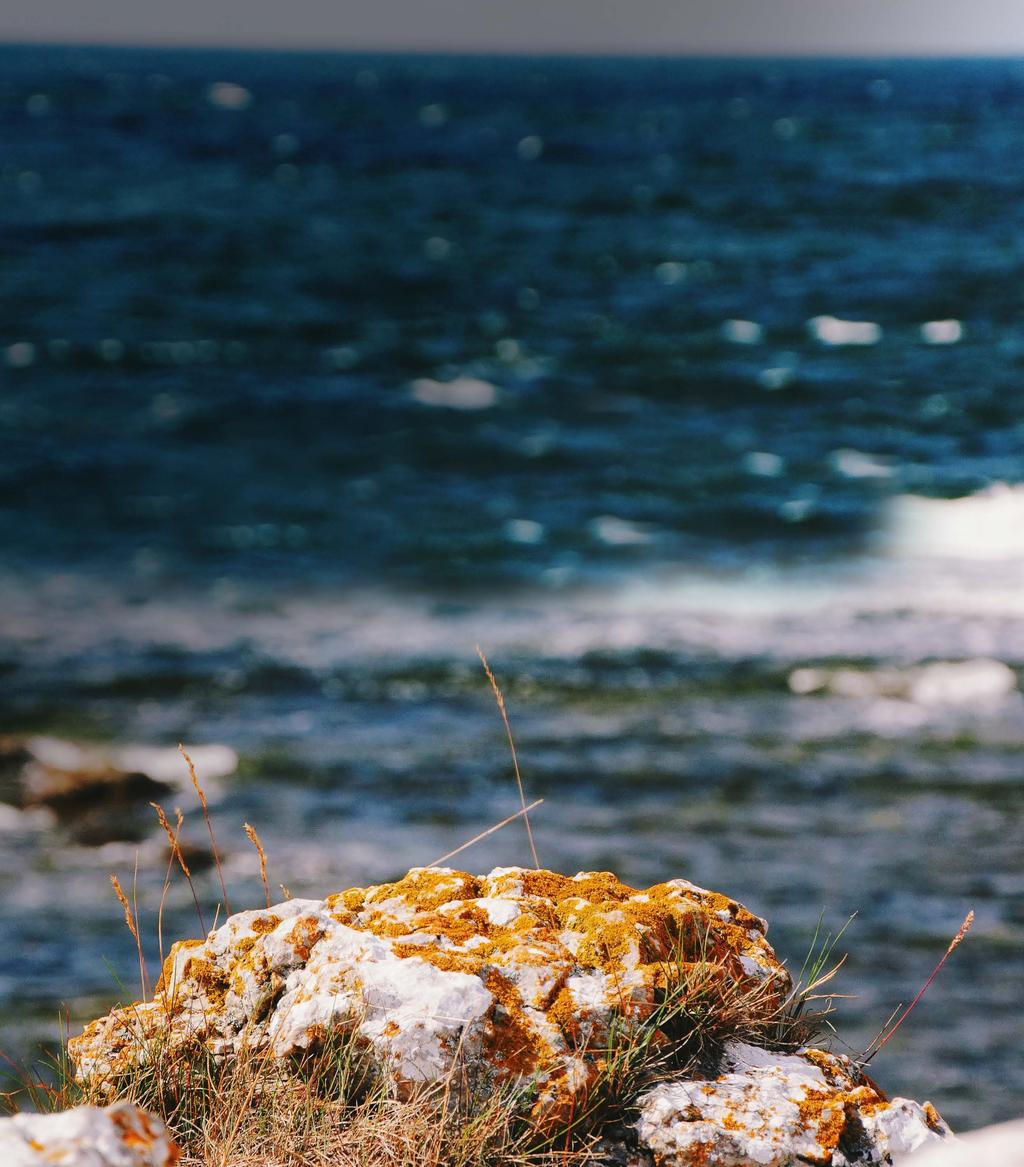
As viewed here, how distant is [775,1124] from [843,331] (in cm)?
2463

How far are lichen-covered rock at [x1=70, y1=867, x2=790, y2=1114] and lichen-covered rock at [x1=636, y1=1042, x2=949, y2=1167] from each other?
0.17m

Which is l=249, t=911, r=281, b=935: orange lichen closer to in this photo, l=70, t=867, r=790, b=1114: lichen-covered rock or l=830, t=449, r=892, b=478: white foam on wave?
l=70, t=867, r=790, b=1114: lichen-covered rock

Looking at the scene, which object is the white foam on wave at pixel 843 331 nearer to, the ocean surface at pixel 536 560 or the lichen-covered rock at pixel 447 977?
the ocean surface at pixel 536 560

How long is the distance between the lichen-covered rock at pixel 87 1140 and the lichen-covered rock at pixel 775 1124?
983mm

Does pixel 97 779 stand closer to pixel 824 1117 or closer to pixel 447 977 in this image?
pixel 447 977

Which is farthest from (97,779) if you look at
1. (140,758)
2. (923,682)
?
(923,682)

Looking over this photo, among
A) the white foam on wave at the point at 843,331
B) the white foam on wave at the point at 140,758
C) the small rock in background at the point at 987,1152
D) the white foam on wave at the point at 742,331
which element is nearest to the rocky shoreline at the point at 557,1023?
the small rock in background at the point at 987,1152

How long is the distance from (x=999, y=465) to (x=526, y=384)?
792 cm

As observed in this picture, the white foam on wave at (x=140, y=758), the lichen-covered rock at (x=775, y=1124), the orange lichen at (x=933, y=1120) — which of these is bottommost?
the white foam on wave at (x=140, y=758)

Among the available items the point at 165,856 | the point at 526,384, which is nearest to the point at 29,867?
the point at 165,856

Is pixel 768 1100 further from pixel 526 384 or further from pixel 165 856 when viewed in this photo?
pixel 526 384

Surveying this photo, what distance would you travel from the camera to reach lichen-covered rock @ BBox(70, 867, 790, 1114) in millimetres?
2527

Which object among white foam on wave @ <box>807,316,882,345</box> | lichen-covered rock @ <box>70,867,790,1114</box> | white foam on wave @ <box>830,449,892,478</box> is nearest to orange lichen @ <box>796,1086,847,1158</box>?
lichen-covered rock @ <box>70,867,790,1114</box>

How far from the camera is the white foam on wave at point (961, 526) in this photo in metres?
14.0
